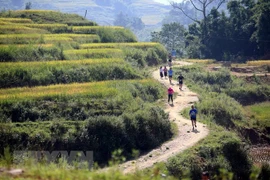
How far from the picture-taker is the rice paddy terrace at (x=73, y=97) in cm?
1620

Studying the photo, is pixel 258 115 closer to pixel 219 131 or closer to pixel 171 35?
pixel 219 131

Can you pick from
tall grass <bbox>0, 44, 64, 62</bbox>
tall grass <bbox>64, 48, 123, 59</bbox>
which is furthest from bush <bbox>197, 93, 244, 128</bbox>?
tall grass <bbox>0, 44, 64, 62</bbox>

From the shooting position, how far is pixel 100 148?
53.7 feet

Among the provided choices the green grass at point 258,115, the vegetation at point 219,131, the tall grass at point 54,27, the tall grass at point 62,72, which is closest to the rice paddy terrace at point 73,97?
the tall grass at point 62,72

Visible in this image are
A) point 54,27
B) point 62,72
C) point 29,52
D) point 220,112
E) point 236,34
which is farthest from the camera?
point 236,34

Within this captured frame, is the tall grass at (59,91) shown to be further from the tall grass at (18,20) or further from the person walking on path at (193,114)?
the tall grass at (18,20)

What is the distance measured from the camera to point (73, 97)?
19.0 m

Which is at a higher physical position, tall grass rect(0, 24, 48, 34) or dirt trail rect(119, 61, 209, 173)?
tall grass rect(0, 24, 48, 34)

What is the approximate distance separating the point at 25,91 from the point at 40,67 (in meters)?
2.99

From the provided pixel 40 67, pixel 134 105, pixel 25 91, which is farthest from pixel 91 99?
pixel 40 67

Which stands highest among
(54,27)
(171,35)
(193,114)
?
(171,35)

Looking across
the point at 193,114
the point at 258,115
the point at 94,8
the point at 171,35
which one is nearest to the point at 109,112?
the point at 193,114

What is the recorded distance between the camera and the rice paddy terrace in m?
16.2

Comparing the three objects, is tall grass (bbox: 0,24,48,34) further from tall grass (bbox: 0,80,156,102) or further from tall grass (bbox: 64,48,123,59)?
tall grass (bbox: 0,80,156,102)
